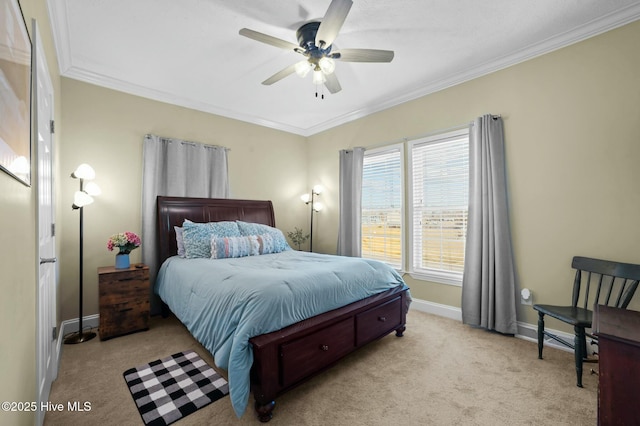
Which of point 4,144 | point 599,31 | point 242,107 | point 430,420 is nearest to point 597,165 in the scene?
point 599,31

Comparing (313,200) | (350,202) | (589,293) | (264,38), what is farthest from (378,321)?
(313,200)

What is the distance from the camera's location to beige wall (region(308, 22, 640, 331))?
2299mm

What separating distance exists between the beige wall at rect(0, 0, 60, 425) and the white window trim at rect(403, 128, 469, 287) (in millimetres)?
3548

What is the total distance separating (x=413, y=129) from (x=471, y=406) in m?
3.04

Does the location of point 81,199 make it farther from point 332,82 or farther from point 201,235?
point 332,82

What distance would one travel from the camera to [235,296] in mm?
1924

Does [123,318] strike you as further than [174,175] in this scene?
No

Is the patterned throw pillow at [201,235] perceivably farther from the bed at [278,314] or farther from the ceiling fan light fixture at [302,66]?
the ceiling fan light fixture at [302,66]

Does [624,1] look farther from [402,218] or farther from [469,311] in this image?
[469,311]

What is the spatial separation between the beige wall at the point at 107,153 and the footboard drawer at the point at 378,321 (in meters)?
2.84

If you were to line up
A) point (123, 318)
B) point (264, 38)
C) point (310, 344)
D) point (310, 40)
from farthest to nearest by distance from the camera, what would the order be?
point (123, 318) < point (310, 40) < point (264, 38) < point (310, 344)

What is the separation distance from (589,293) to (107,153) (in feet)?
16.7

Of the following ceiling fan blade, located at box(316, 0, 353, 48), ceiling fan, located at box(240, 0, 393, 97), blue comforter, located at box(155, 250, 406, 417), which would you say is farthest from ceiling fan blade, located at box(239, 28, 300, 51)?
blue comforter, located at box(155, 250, 406, 417)

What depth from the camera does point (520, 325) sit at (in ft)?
9.19
